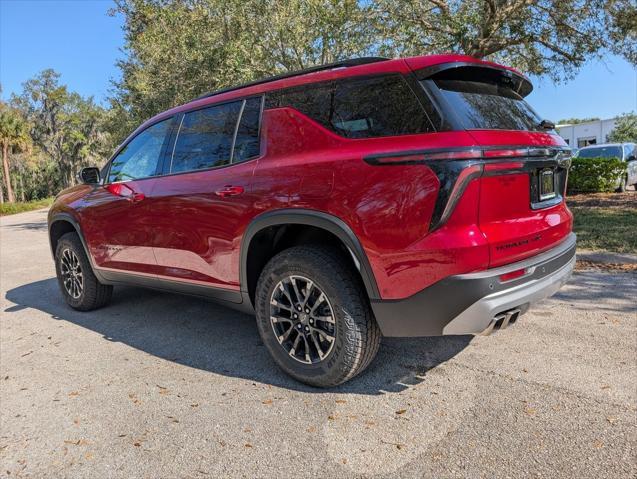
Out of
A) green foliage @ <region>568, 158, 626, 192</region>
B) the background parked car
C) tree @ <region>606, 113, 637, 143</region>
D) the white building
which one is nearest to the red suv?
green foliage @ <region>568, 158, 626, 192</region>

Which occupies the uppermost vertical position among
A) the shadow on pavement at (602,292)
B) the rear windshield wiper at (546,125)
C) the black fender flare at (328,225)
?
the rear windshield wiper at (546,125)

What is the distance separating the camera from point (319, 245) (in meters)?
3.07

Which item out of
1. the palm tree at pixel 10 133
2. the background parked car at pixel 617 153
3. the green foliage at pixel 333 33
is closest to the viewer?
the green foliage at pixel 333 33

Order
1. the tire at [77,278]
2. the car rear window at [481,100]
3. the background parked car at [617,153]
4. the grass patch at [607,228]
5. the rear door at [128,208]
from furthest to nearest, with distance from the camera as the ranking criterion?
1. the background parked car at [617,153]
2. the grass patch at [607,228]
3. the tire at [77,278]
4. the rear door at [128,208]
5. the car rear window at [481,100]

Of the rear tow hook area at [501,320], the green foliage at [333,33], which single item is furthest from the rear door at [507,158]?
the green foliage at [333,33]

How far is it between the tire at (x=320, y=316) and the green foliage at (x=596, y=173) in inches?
575

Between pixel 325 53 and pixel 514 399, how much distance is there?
8.90m

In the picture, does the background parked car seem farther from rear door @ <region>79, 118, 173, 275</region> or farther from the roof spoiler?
rear door @ <region>79, 118, 173, 275</region>

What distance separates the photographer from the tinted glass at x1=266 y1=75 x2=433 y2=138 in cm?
262

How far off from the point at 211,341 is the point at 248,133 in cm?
181

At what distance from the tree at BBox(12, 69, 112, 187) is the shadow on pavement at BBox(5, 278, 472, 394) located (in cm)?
4172

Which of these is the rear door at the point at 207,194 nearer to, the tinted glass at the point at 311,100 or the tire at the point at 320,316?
the tinted glass at the point at 311,100

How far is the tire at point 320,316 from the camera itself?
2.85 m

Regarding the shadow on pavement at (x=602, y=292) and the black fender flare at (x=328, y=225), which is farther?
the shadow on pavement at (x=602, y=292)
